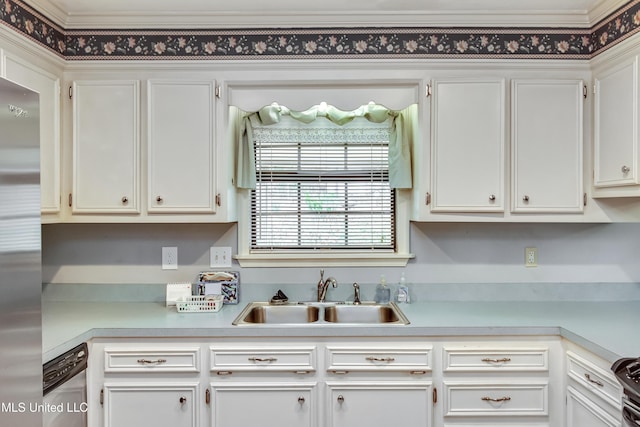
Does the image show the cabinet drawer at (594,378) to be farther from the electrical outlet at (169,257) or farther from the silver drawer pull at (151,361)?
the electrical outlet at (169,257)

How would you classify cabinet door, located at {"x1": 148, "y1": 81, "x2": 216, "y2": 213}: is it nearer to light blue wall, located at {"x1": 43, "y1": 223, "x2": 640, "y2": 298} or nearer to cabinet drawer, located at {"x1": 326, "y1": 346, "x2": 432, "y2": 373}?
light blue wall, located at {"x1": 43, "y1": 223, "x2": 640, "y2": 298}

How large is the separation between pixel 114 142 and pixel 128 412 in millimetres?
1312

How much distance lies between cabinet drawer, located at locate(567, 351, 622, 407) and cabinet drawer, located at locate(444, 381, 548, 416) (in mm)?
168

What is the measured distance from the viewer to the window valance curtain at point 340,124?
2549 mm

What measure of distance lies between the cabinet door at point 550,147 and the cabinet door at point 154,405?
6.26 ft

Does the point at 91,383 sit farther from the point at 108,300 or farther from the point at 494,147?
the point at 494,147

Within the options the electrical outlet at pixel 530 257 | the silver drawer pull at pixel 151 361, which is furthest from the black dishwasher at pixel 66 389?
the electrical outlet at pixel 530 257

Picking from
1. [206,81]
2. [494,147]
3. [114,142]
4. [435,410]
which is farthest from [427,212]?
[114,142]

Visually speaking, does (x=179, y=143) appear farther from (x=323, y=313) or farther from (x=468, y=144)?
(x=468, y=144)

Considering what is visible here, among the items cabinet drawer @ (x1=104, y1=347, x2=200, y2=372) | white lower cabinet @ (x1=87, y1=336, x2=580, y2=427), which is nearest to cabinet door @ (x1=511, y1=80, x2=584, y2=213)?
white lower cabinet @ (x1=87, y1=336, x2=580, y2=427)

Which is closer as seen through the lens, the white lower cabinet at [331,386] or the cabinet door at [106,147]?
the white lower cabinet at [331,386]

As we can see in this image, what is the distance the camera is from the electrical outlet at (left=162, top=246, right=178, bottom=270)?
257cm

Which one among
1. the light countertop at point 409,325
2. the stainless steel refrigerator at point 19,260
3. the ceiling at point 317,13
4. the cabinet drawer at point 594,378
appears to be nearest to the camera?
the stainless steel refrigerator at point 19,260

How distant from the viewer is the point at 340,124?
2625 millimetres
